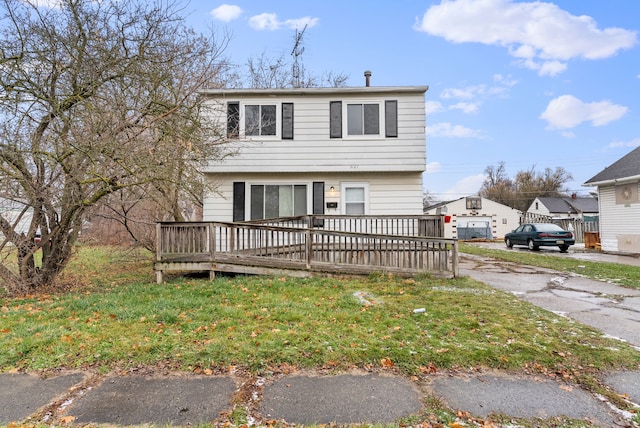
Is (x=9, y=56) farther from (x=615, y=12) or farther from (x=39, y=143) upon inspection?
(x=615, y=12)

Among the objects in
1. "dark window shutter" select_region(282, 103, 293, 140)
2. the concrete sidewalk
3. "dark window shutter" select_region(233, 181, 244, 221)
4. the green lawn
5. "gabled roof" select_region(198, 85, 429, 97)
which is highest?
"gabled roof" select_region(198, 85, 429, 97)

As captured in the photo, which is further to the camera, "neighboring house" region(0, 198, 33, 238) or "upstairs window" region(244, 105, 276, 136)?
"upstairs window" region(244, 105, 276, 136)

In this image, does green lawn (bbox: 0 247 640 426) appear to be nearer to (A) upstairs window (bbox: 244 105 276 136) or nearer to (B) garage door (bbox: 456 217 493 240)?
(A) upstairs window (bbox: 244 105 276 136)

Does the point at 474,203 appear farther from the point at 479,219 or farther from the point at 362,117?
the point at 362,117

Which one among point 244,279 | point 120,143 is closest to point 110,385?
point 244,279

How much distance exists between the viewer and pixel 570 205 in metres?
37.5

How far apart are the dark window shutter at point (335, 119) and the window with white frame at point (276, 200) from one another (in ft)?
5.82

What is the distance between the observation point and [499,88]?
18.0 metres

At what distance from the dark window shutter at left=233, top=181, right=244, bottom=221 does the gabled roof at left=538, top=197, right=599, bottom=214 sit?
39269 mm

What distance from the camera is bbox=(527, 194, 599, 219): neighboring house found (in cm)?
3653

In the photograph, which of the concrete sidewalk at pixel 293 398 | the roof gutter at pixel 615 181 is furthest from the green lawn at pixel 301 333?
the roof gutter at pixel 615 181

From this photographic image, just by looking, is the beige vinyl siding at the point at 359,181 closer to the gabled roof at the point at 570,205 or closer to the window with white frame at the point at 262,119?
the window with white frame at the point at 262,119

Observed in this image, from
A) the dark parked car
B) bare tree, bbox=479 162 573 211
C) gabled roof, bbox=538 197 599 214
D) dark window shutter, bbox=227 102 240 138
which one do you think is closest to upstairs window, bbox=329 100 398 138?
dark window shutter, bbox=227 102 240 138

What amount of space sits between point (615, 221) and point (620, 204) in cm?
81
